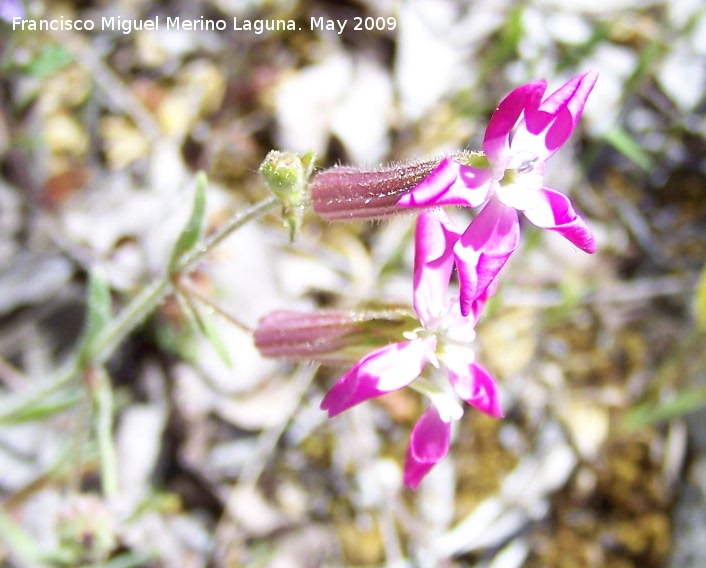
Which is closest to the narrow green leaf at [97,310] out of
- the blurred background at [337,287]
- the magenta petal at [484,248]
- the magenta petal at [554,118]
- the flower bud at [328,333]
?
the blurred background at [337,287]

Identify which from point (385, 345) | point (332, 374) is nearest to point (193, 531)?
point (332, 374)

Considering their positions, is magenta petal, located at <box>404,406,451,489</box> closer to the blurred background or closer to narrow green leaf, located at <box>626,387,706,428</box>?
the blurred background

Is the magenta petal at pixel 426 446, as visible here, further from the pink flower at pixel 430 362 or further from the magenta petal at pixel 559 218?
the magenta petal at pixel 559 218

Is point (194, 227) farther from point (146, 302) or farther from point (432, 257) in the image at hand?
point (432, 257)

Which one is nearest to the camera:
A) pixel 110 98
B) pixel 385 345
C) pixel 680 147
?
pixel 385 345

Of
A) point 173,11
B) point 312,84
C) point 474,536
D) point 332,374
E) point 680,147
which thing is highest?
point 173,11

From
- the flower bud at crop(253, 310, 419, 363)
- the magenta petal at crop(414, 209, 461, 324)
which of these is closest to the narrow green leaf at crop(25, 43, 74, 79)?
the flower bud at crop(253, 310, 419, 363)

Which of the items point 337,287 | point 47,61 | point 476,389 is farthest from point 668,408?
point 47,61

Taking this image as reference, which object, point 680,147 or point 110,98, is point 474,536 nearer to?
point 680,147
